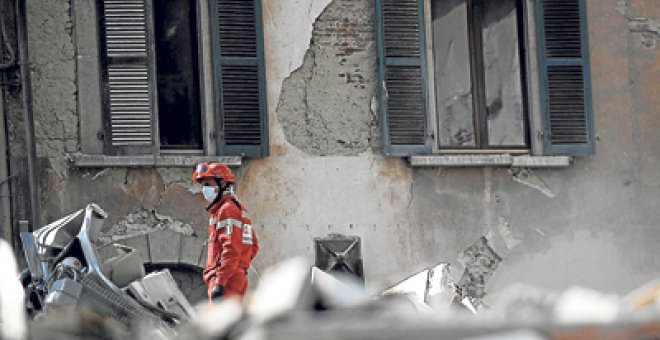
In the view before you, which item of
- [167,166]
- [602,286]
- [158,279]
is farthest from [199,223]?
[602,286]

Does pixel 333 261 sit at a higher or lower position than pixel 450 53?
lower

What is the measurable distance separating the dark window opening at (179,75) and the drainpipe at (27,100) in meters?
0.95

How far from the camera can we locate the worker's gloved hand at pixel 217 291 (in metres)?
9.08

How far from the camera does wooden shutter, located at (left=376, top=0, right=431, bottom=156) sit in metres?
11.7

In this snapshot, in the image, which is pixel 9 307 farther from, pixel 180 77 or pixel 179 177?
pixel 180 77

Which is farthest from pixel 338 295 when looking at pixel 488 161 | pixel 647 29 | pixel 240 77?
pixel 647 29

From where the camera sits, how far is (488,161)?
1184 centimetres

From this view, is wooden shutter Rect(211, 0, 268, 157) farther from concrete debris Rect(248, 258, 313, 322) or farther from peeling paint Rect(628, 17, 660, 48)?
concrete debris Rect(248, 258, 313, 322)

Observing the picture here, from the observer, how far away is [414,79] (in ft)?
38.6

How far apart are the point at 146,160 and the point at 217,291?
7.29 ft

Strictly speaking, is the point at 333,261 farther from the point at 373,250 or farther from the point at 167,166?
the point at 167,166

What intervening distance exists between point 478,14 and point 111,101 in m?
2.94

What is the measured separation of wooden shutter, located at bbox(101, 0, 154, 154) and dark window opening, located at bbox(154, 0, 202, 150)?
35 centimetres

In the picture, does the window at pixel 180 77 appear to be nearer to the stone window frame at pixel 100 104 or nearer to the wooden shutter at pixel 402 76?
the stone window frame at pixel 100 104
